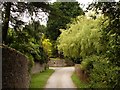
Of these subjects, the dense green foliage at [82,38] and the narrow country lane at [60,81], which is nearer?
the narrow country lane at [60,81]

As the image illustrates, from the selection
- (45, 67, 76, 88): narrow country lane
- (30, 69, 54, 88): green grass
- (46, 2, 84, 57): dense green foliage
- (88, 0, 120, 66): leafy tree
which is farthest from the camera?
(30, 69, 54, 88): green grass

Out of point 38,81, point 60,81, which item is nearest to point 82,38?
point 60,81

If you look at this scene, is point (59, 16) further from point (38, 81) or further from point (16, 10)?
point (38, 81)

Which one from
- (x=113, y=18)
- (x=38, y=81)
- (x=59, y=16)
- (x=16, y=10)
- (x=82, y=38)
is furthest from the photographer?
(x=38, y=81)

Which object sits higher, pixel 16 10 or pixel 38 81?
pixel 16 10

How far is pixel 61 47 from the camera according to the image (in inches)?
1288

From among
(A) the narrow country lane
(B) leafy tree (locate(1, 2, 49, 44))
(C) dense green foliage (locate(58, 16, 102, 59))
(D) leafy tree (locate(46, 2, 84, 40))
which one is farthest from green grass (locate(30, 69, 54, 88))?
(B) leafy tree (locate(1, 2, 49, 44))

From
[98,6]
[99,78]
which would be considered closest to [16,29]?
[99,78]

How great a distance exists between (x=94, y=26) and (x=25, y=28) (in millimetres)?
11565

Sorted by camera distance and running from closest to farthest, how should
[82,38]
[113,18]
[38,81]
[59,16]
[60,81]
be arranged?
[113,18], [59,16], [82,38], [38,81], [60,81]

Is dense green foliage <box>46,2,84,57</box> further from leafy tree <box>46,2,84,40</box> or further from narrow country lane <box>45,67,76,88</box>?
narrow country lane <box>45,67,76,88</box>

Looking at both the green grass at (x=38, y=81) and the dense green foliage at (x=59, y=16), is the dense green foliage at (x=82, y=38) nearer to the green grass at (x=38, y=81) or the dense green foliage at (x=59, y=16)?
the dense green foliage at (x=59, y=16)

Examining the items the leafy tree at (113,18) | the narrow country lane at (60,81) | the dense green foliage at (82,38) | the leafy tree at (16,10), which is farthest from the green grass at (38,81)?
the leafy tree at (113,18)

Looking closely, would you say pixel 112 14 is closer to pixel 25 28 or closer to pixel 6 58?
pixel 6 58
